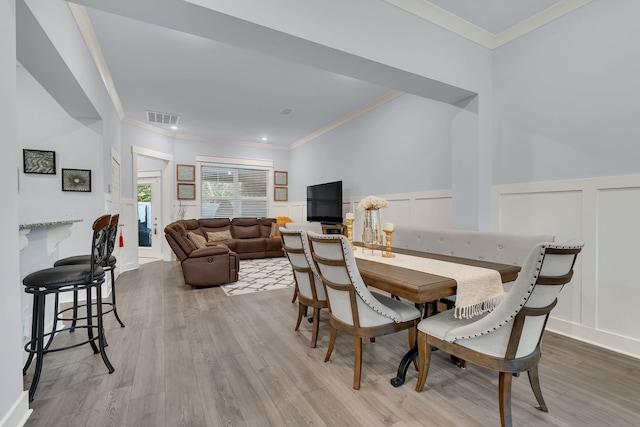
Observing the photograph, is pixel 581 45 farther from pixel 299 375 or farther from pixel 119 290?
pixel 119 290

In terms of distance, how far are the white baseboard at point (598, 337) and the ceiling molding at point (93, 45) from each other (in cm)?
511

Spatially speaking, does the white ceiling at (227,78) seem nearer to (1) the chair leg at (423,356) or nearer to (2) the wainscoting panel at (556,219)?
(2) the wainscoting panel at (556,219)

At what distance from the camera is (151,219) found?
22.0 feet

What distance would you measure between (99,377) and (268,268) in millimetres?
3521

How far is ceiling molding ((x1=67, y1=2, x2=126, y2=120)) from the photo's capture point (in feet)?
8.31

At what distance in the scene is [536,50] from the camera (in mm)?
2635

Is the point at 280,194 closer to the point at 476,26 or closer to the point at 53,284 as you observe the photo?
the point at 476,26

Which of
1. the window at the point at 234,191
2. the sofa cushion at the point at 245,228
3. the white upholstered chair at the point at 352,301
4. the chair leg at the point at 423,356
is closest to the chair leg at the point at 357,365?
the white upholstered chair at the point at 352,301

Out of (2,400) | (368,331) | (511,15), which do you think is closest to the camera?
(2,400)

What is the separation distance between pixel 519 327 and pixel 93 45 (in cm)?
451

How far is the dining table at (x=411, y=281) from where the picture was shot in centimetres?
147

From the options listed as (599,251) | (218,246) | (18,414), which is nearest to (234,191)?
(218,246)

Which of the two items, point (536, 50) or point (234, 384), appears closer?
point (234, 384)

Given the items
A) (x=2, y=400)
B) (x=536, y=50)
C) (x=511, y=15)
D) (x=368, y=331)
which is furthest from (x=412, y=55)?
(x=2, y=400)
